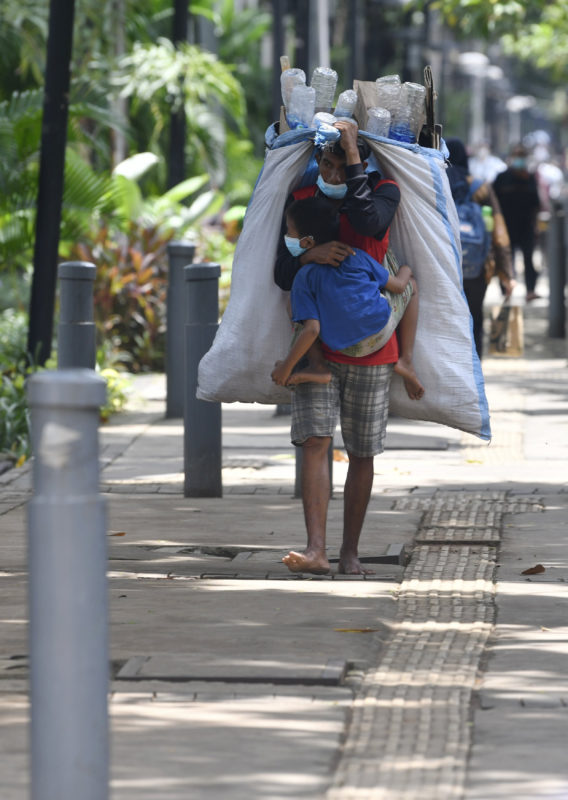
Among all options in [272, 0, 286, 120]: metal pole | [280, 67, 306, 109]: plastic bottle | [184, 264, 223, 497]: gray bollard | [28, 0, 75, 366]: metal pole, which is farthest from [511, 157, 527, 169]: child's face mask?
[280, 67, 306, 109]: plastic bottle

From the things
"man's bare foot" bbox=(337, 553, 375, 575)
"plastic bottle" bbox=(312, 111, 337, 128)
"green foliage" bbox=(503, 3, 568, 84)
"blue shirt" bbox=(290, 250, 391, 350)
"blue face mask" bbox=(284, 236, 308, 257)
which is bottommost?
"man's bare foot" bbox=(337, 553, 375, 575)

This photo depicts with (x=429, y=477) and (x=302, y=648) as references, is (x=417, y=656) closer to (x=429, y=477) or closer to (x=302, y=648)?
(x=302, y=648)

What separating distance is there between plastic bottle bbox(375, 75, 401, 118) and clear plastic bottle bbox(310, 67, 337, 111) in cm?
18

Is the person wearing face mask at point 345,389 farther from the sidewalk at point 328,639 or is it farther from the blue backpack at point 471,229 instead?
the blue backpack at point 471,229

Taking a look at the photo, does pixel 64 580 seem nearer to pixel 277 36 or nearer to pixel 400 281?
pixel 400 281

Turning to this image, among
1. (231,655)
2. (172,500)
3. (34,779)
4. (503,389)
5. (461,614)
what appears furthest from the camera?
(503,389)

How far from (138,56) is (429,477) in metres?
12.3

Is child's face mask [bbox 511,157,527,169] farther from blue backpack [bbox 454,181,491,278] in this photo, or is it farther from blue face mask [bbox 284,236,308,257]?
blue face mask [bbox 284,236,308,257]

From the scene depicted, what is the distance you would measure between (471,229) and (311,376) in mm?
5259

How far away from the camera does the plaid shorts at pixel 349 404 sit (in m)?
6.64

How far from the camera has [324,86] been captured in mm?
6793

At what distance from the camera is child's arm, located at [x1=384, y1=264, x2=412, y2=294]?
6.59 metres

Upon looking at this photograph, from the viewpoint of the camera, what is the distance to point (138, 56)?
2069cm

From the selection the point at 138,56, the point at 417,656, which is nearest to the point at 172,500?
the point at 417,656
